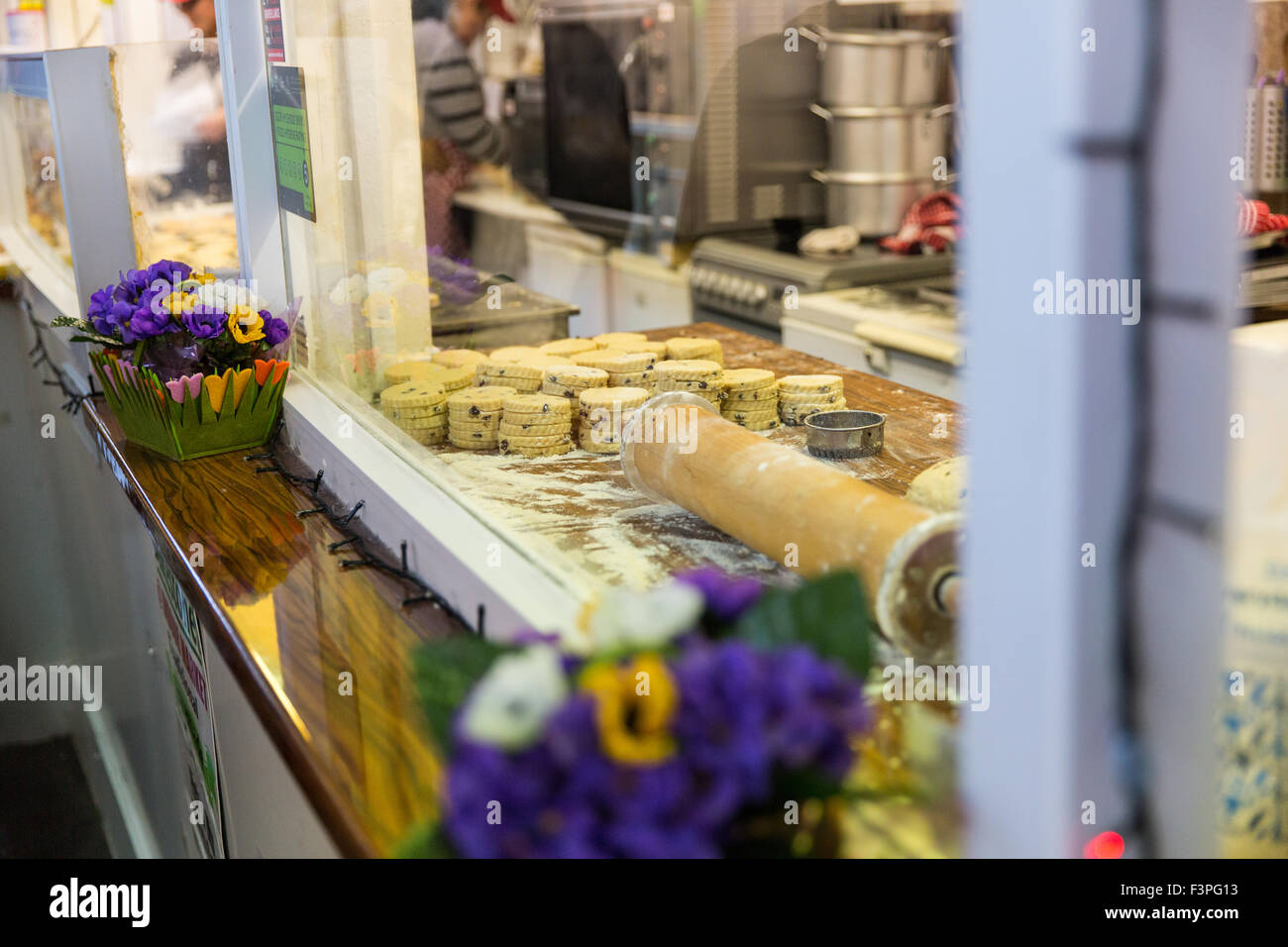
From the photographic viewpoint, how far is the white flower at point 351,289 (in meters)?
2.03

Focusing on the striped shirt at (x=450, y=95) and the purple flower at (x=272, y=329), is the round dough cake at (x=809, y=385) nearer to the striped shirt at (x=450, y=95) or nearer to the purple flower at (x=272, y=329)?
the purple flower at (x=272, y=329)

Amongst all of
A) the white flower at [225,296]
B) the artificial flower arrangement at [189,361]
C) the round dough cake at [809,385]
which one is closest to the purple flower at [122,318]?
the artificial flower arrangement at [189,361]

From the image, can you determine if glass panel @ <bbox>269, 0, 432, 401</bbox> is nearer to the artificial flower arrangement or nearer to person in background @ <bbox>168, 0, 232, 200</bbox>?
the artificial flower arrangement

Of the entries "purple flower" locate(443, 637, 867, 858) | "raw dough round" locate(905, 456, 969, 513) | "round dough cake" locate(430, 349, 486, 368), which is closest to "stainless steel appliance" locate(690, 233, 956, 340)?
"round dough cake" locate(430, 349, 486, 368)

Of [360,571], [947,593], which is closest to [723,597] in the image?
[947,593]

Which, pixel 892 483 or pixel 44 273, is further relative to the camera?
pixel 44 273

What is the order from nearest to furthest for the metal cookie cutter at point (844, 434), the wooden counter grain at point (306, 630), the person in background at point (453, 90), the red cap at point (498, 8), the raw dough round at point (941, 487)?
the wooden counter grain at point (306, 630), the raw dough round at point (941, 487), the metal cookie cutter at point (844, 434), the person in background at point (453, 90), the red cap at point (498, 8)

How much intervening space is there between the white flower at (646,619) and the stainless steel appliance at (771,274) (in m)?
2.51

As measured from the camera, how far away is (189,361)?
6.63ft

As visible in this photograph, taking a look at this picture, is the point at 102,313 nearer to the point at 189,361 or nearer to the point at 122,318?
the point at 122,318

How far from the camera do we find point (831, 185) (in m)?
3.58
